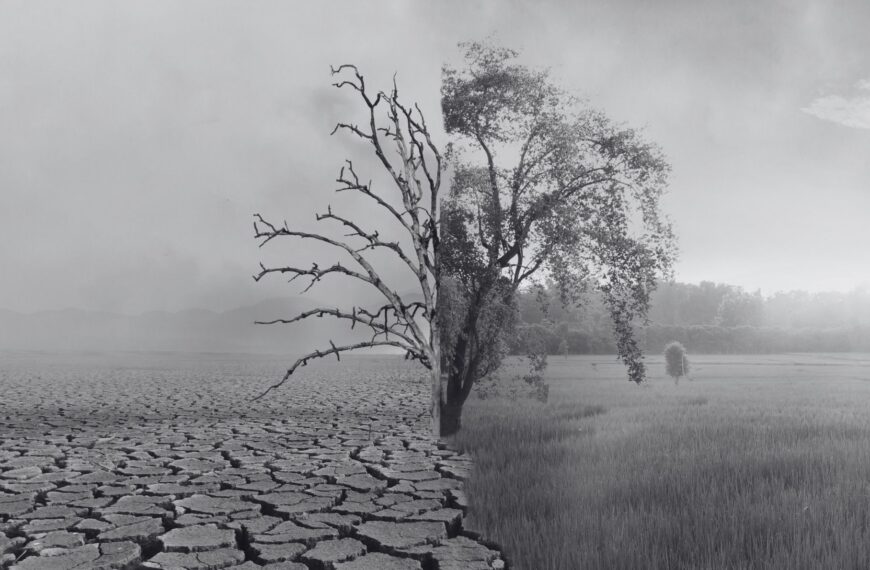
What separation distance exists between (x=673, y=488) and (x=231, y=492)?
402cm

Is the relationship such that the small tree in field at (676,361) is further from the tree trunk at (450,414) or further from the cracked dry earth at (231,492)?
the tree trunk at (450,414)

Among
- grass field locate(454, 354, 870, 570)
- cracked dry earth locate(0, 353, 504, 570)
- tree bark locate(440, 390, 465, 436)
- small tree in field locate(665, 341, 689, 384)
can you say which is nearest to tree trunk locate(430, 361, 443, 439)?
tree bark locate(440, 390, 465, 436)

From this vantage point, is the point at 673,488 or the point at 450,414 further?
the point at 450,414

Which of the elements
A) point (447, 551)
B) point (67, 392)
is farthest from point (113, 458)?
point (67, 392)

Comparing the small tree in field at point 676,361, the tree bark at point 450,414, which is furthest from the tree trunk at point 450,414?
the small tree in field at point 676,361

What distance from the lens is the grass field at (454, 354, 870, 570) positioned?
13.4 feet

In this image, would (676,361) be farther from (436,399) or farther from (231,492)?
(231,492)

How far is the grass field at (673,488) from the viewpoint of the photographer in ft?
13.4

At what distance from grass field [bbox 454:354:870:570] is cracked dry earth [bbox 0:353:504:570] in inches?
18.7

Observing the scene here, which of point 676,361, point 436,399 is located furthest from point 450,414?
point 676,361

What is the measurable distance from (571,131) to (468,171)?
1685 mm

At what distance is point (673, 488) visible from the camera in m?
5.62

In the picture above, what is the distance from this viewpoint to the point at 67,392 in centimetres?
1742

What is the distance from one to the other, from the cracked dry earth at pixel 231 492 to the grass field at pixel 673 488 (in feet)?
1.56
